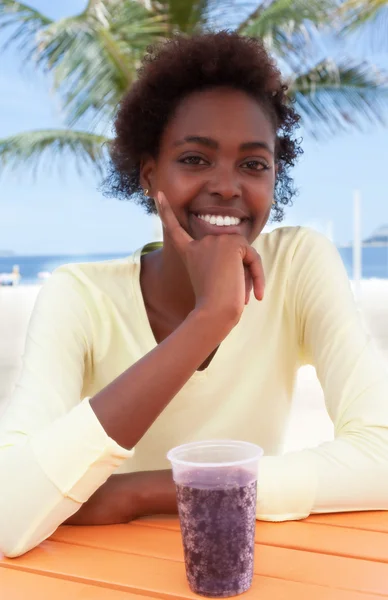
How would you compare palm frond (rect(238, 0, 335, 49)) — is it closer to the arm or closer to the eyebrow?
the eyebrow

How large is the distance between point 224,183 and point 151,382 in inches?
26.6

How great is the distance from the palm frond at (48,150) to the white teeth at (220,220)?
26.4 feet

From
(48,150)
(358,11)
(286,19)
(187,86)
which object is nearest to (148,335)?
(187,86)

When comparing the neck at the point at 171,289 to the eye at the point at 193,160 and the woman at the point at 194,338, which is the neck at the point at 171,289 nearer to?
the woman at the point at 194,338

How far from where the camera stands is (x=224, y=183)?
170 cm

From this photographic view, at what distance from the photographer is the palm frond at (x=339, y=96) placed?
9039 millimetres

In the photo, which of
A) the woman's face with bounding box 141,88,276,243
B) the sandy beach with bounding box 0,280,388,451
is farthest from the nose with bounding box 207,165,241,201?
the sandy beach with bounding box 0,280,388,451

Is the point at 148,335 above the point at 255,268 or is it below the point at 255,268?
below

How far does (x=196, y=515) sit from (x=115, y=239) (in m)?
77.2

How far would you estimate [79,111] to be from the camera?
883cm

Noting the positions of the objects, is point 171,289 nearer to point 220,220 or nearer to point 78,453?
point 220,220

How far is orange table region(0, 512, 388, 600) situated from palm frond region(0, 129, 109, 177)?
8.74 metres

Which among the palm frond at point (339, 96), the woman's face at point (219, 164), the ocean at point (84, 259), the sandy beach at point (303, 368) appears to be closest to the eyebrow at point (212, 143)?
the woman's face at point (219, 164)

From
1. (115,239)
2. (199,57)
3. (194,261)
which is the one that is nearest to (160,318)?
(194,261)
